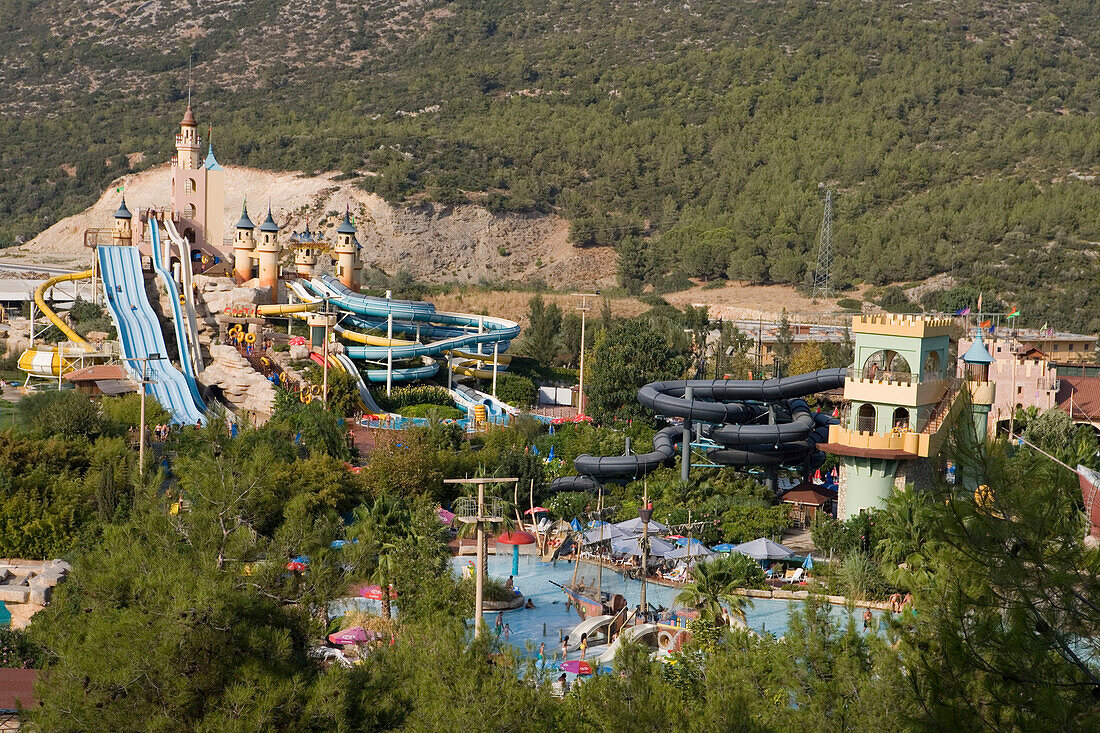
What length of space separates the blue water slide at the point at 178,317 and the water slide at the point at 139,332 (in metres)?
0.08

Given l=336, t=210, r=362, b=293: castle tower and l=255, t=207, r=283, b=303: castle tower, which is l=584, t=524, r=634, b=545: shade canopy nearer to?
l=255, t=207, r=283, b=303: castle tower

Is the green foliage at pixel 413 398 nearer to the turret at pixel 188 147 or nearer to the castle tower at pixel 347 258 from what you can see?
the castle tower at pixel 347 258

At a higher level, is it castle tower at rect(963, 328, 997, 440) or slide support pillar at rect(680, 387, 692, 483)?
castle tower at rect(963, 328, 997, 440)

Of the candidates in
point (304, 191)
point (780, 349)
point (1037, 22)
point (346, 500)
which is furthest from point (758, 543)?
point (1037, 22)

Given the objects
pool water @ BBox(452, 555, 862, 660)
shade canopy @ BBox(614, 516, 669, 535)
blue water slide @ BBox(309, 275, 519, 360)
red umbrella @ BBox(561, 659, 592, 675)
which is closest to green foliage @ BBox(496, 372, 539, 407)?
blue water slide @ BBox(309, 275, 519, 360)

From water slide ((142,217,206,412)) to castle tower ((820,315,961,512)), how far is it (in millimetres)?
18578

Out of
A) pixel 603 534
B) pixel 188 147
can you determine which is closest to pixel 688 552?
pixel 603 534

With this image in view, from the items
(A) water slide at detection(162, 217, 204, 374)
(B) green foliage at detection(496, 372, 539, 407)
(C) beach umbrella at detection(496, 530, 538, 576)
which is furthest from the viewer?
(B) green foliage at detection(496, 372, 539, 407)

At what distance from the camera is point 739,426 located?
32562mm

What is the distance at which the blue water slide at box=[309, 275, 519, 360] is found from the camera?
45.4 metres

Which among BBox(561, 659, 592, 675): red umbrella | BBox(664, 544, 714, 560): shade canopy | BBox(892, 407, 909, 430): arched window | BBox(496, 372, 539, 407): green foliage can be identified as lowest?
BBox(496, 372, 539, 407): green foliage

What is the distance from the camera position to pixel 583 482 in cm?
3316

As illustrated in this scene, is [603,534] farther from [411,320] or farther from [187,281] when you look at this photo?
[187,281]

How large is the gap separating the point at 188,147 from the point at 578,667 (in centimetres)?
4009
